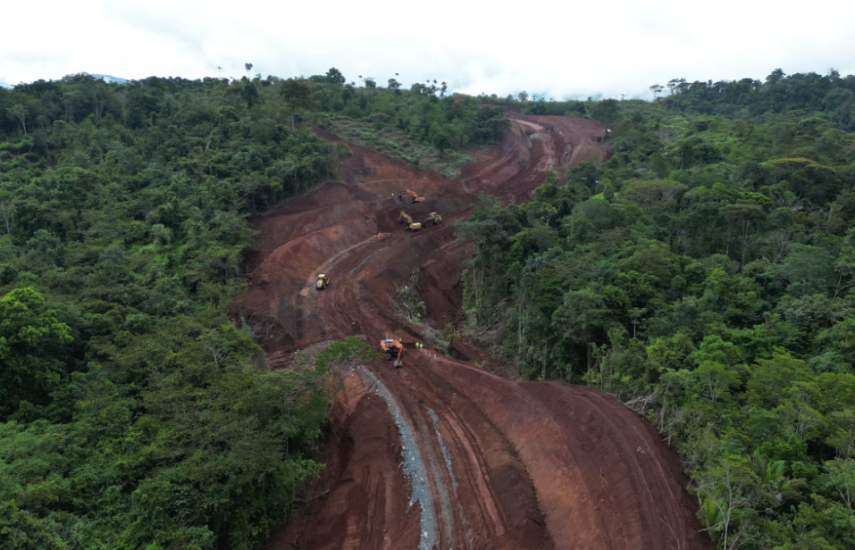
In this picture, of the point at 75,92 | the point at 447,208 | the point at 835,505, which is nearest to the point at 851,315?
the point at 835,505

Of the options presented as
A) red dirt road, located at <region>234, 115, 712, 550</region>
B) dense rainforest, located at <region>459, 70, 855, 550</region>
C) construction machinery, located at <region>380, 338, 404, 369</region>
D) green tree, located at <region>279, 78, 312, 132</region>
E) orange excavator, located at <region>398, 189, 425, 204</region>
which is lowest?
red dirt road, located at <region>234, 115, 712, 550</region>

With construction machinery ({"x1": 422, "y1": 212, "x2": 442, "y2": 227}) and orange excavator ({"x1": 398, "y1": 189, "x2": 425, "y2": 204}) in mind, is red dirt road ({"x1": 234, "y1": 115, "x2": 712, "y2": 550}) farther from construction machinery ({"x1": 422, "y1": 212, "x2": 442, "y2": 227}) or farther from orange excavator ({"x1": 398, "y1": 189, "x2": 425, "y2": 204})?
orange excavator ({"x1": 398, "y1": 189, "x2": 425, "y2": 204})

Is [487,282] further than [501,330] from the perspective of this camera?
Yes

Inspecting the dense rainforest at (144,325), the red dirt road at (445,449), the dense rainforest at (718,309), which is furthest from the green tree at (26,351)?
the dense rainforest at (718,309)

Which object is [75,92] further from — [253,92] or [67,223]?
[67,223]

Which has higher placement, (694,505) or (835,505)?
(835,505)

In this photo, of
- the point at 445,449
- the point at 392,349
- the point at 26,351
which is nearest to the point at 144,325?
the point at 26,351

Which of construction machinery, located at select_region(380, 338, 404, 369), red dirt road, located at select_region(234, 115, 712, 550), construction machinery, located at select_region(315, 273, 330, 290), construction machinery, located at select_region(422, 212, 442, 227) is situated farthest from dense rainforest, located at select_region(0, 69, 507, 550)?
construction machinery, located at select_region(422, 212, 442, 227)

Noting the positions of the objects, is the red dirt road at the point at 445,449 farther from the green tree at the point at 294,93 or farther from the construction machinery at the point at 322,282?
the green tree at the point at 294,93
